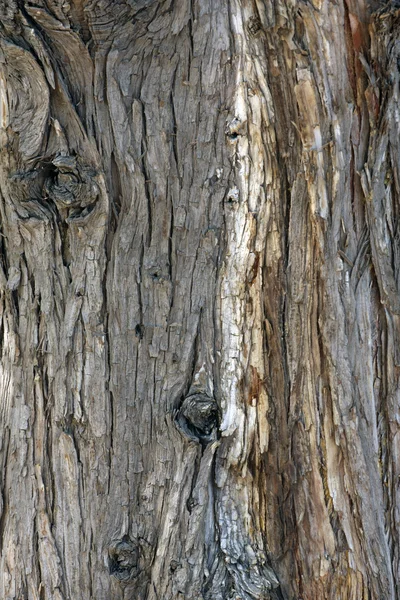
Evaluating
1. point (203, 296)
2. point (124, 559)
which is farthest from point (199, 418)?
point (124, 559)

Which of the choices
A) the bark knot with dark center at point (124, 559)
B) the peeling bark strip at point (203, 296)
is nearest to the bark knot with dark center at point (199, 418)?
the peeling bark strip at point (203, 296)

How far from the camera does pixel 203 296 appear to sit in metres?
2.09

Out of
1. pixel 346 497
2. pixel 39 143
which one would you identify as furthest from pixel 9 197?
pixel 346 497

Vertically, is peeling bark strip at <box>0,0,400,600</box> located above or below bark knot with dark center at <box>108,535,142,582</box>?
above

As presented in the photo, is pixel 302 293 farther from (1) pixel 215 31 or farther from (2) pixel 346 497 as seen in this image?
(1) pixel 215 31

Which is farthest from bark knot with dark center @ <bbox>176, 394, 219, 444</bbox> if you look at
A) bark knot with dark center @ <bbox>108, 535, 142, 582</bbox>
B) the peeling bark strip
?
bark knot with dark center @ <bbox>108, 535, 142, 582</bbox>

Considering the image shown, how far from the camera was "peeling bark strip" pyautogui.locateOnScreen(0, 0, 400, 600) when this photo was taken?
6.66 feet

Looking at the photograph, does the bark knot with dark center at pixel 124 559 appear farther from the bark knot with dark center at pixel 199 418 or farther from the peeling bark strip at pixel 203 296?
the bark knot with dark center at pixel 199 418

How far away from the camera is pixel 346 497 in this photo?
2027 millimetres

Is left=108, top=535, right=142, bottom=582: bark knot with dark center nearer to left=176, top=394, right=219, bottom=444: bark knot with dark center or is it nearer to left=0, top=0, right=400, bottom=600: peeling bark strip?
left=0, top=0, right=400, bottom=600: peeling bark strip

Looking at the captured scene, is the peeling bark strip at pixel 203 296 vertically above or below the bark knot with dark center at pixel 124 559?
above

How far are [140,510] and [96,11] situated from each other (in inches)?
63.4

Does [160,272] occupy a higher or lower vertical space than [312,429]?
higher

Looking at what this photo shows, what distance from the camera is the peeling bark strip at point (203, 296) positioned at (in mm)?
2031
